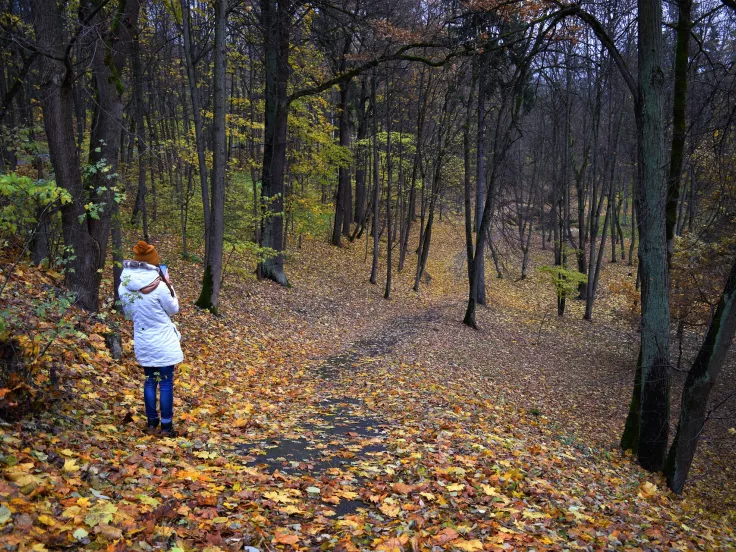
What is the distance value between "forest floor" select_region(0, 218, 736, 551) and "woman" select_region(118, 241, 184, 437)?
1.08 feet

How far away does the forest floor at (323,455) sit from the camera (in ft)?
10.6

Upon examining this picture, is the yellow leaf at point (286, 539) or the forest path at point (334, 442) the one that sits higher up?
the yellow leaf at point (286, 539)

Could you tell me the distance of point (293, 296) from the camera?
15906 millimetres

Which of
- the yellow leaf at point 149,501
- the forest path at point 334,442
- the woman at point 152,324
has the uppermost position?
the woman at point 152,324

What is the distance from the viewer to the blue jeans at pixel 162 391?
497 cm

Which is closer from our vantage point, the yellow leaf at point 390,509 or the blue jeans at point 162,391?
the yellow leaf at point 390,509

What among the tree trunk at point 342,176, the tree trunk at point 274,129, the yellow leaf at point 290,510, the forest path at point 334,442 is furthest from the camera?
the tree trunk at point 342,176

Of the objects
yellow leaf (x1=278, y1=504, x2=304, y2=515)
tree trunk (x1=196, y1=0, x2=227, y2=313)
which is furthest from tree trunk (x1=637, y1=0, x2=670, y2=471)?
tree trunk (x1=196, y1=0, x2=227, y2=313)

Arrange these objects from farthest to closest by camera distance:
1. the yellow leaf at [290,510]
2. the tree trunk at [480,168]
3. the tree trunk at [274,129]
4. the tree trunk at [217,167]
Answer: the tree trunk at [480,168], the tree trunk at [274,129], the tree trunk at [217,167], the yellow leaf at [290,510]

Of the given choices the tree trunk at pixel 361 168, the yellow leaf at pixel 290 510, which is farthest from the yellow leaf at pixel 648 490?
the tree trunk at pixel 361 168

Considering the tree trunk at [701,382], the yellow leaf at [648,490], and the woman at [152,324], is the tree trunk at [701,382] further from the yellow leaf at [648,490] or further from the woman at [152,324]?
the woman at [152,324]

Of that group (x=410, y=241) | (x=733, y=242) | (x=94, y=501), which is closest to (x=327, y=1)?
(x=733, y=242)

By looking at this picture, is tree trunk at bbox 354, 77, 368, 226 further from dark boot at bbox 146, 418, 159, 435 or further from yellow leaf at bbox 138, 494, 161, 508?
yellow leaf at bbox 138, 494, 161, 508

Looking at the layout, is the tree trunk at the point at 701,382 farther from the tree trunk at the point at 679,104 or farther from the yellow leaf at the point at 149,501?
the yellow leaf at the point at 149,501
